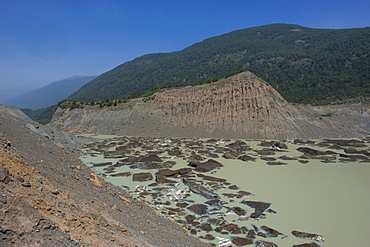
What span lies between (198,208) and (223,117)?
2535cm

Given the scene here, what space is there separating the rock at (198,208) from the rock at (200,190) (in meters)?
1.20

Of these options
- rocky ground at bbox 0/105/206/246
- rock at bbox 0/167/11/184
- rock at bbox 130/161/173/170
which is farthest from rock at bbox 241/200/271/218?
rock at bbox 0/167/11/184

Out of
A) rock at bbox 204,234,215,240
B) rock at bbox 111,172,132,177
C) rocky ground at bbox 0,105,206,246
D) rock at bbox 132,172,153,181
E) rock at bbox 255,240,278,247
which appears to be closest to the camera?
rocky ground at bbox 0,105,206,246

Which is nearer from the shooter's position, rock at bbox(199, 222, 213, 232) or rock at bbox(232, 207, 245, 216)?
rock at bbox(199, 222, 213, 232)

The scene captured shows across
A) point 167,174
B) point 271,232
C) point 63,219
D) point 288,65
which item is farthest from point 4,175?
point 288,65

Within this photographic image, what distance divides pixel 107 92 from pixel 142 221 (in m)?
115

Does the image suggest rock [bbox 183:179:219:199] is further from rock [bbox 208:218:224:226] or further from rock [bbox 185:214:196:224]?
rock [bbox 208:218:224:226]

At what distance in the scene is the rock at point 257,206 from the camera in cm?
933

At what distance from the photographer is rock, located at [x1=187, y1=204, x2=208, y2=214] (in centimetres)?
958

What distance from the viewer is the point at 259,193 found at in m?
11.7

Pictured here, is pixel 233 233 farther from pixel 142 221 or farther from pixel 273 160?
pixel 273 160

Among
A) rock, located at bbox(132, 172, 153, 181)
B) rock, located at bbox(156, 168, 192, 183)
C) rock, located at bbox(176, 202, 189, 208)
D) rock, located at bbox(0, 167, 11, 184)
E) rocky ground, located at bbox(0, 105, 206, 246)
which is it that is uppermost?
rock, located at bbox(0, 167, 11, 184)

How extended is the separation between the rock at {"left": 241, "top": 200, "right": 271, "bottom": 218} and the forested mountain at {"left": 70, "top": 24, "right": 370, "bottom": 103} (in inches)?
2113

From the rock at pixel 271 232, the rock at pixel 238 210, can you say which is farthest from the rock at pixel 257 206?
the rock at pixel 271 232
